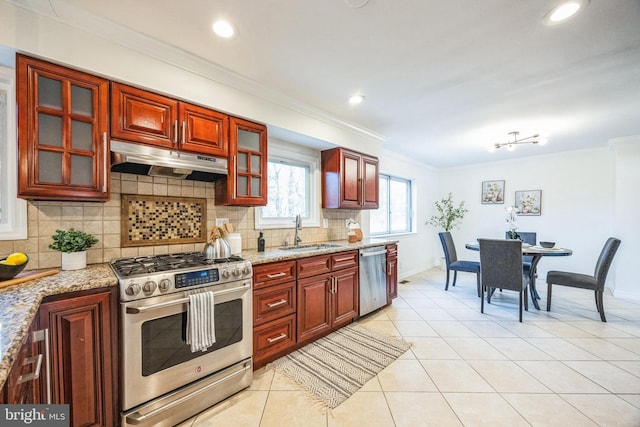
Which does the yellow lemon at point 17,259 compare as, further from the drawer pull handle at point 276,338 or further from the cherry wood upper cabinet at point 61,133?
the drawer pull handle at point 276,338

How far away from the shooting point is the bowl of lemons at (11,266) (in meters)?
1.34

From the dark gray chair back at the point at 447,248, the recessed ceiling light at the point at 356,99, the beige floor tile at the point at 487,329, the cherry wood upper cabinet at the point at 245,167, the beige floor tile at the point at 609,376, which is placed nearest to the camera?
the beige floor tile at the point at 609,376

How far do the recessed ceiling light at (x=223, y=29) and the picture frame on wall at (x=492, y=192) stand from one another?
18.8 ft

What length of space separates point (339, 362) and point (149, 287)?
1.63 metres

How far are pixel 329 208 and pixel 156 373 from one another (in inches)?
95.8

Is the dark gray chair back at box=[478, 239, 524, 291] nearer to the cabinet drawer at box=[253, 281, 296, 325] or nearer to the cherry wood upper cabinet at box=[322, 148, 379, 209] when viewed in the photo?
the cherry wood upper cabinet at box=[322, 148, 379, 209]

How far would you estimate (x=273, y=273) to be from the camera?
7.14 feet

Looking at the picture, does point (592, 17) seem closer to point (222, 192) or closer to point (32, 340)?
point (222, 192)

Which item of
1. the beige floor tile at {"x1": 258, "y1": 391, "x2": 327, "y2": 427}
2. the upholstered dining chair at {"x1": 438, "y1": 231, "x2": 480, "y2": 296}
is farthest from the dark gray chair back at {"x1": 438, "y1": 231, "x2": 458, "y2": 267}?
the beige floor tile at {"x1": 258, "y1": 391, "x2": 327, "y2": 427}

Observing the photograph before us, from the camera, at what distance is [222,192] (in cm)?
238

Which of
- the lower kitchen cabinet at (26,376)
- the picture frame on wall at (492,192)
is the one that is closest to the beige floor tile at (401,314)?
the lower kitchen cabinet at (26,376)

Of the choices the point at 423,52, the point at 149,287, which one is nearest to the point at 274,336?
the point at 149,287

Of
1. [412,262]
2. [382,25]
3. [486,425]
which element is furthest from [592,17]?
[412,262]

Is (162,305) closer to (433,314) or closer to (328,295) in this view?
(328,295)
